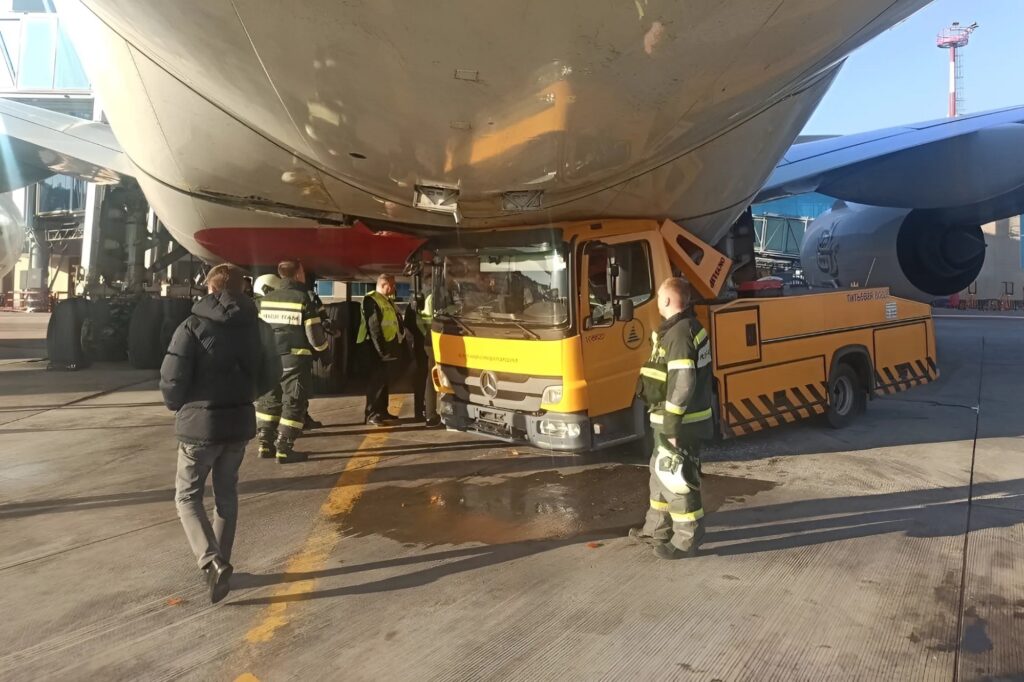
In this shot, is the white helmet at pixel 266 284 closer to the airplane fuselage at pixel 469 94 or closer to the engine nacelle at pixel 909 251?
the airplane fuselage at pixel 469 94

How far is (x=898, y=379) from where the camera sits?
8.02 metres

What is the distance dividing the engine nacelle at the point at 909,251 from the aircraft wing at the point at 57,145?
12049 millimetres

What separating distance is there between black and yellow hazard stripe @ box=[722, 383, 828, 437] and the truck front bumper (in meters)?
1.81

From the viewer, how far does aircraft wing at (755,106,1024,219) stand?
26.8 feet

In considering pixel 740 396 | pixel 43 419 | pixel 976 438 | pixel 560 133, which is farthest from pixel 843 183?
pixel 43 419

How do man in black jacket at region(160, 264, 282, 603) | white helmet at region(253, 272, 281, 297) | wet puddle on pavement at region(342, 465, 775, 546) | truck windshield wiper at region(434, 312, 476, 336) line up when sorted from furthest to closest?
white helmet at region(253, 272, 281, 297) → truck windshield wiper at region(434, 312, 476, 336) → wet puddle on pavement at region(342, 465, 775, 546) → man in black jacket at region(160, 264, 282, 603)

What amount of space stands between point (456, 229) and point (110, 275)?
9.90 m

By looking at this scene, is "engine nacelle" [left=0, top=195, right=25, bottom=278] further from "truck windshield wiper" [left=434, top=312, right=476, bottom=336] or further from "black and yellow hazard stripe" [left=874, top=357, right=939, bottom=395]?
"black and yellow hazard stripe" [left=874, top=357, right=939, bottom=395]

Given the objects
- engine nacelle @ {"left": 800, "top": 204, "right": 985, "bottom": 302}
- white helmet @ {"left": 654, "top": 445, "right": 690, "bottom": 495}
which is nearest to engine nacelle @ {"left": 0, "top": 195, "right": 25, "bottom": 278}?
white helmet @ {"left": 654, "top": 445, "right": 690, "bottom": 495}

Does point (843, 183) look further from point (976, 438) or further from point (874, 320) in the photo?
point (976, 438)

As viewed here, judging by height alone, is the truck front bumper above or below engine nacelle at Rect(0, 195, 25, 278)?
below

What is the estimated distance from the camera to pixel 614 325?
5.51 metres

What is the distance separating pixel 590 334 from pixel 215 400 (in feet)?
9.71

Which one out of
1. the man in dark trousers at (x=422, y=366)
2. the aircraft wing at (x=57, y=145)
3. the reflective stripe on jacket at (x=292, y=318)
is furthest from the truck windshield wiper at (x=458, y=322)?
the aircraft wing at (x=57, y=145)
